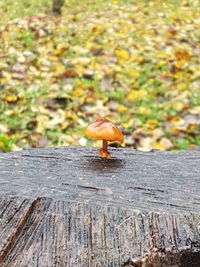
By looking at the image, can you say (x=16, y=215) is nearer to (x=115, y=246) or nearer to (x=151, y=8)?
(x=115, y=246)

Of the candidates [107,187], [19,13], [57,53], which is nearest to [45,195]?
[107,187]

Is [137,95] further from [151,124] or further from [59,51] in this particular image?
[59,51]

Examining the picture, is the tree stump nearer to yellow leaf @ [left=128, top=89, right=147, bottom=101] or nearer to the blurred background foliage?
the blurred background foliage

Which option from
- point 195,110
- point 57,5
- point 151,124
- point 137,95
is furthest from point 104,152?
point 57,5

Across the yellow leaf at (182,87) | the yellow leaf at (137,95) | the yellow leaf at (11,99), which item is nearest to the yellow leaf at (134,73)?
the yellow leaf at (137,95)

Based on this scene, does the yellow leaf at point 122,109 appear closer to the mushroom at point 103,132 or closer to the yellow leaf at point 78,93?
the yellow leaf at point 78,93

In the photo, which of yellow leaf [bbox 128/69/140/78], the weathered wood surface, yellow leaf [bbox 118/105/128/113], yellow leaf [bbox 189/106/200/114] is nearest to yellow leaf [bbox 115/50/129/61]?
yellow leaf [bbox 128/69/140/78]
